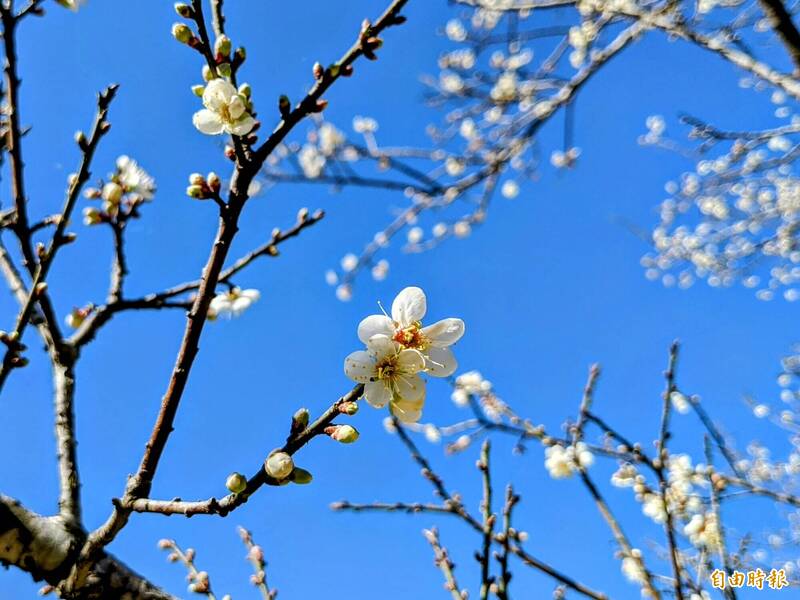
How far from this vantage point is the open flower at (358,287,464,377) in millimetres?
1254

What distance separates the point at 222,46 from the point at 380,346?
81 cm

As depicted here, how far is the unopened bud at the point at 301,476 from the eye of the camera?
3.51 feet

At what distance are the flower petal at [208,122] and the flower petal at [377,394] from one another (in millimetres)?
807

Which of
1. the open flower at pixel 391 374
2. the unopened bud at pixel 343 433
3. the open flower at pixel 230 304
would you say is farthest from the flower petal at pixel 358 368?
the open flower at pixel 230 304

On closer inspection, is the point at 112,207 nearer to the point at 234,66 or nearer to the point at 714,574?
the point at 234,66

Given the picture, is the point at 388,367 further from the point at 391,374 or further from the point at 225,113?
the point at 225,113

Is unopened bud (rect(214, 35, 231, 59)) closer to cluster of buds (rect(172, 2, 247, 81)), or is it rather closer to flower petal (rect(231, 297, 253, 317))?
cluster of buds (rect(172, 2, 247, 81))

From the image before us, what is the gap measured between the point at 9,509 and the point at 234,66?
1116 mm

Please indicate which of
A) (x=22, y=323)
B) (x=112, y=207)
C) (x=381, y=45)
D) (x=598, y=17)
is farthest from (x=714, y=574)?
(x=598, y=17)

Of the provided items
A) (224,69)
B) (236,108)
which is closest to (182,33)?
(224,69)

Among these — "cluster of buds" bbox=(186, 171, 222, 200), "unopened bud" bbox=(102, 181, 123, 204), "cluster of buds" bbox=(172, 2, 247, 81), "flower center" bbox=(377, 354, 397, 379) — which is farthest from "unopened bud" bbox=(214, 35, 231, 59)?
"unopened bud" bbox=(102, 181, 123, 204)

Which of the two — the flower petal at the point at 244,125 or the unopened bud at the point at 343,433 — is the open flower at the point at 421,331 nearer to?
the unopened bud at the point at 343,433

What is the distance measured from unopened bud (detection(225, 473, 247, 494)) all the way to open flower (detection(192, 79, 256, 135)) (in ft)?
2.30

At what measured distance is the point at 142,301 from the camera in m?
2.13
